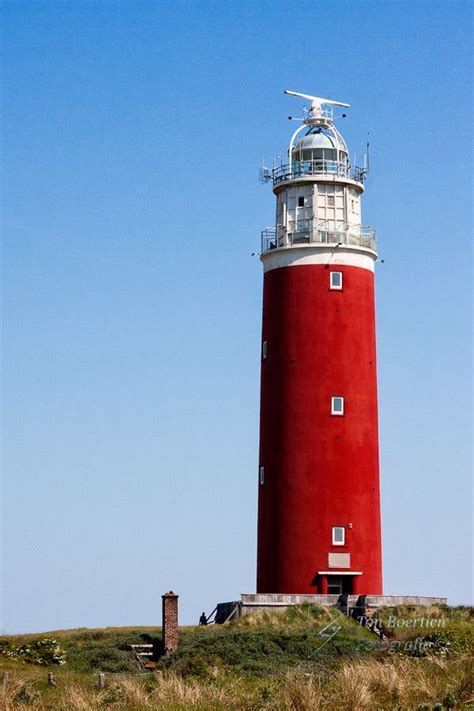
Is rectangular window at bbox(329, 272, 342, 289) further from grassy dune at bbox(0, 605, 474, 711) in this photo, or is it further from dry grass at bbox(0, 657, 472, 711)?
dry grass at bbox(0, 657, 472, 711)

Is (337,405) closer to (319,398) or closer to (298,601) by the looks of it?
(319,398)

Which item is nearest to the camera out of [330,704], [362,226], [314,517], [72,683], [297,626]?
[330,704]

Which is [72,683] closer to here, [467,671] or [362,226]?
[467,671]

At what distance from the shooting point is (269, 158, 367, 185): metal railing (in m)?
53.9

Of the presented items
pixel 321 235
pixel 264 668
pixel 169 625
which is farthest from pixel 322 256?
pixel 264 668

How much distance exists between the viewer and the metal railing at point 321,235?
5281 cm

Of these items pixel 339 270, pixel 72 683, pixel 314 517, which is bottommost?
Answer: pixel 72 683

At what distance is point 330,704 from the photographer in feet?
79.9

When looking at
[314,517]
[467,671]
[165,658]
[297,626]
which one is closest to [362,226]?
[314,517]

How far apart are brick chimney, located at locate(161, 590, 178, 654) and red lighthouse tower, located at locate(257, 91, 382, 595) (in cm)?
792

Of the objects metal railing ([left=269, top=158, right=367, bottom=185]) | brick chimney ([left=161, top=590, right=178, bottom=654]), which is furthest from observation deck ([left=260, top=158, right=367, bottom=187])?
brick chimney ([left=161, top=590, right=178, bottom=654])

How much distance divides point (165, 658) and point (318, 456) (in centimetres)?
1243

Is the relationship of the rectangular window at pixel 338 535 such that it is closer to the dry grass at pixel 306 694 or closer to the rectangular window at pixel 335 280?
the rectangular window at pixel 335 280

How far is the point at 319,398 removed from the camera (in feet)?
168
